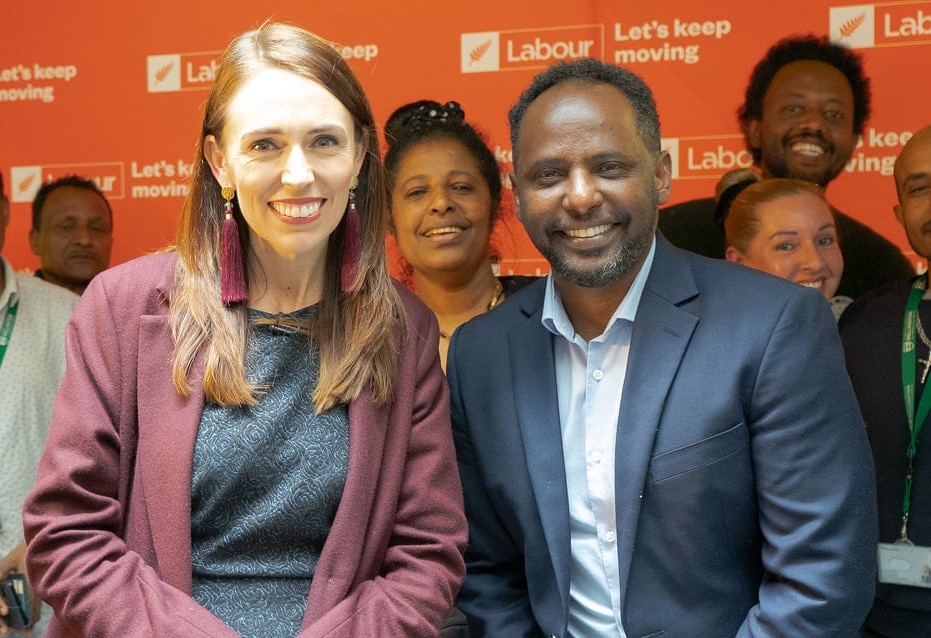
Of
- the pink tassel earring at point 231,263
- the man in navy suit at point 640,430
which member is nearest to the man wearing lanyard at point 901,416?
the man in navy suit at point 640,430

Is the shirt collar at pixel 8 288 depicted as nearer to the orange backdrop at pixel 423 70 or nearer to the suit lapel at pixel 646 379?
the orange backdrop at pixel 423 70

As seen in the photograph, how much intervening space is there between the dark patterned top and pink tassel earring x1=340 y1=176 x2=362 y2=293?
30cm

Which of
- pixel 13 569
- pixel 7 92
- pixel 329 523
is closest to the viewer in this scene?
pixel 329 523

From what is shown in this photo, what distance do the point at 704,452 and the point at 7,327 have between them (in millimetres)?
2609

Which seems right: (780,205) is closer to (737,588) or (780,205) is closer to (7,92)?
(737,588)

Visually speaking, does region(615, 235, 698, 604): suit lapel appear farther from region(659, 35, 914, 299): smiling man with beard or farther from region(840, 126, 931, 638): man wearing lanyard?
region(659, 35, 914, 299): smiling man with beard

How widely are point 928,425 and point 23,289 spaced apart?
2.96 metres

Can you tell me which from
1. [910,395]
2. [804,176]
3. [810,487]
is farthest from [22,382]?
[804,176]

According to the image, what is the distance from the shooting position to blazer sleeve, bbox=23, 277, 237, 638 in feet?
6.57

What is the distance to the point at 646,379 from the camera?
2.28 meters

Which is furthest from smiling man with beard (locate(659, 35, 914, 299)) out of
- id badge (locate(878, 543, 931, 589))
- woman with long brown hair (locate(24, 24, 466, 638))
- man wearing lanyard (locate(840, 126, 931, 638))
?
woman with long brown hair (locate(24, 24, 466, 638))

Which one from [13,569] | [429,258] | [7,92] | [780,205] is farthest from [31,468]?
[780,205]

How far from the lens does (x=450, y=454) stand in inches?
90.2

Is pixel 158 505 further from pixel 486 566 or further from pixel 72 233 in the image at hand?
pixel 72 233
